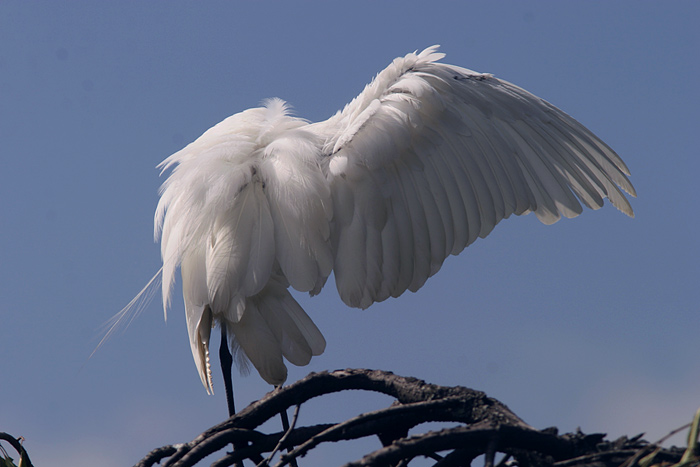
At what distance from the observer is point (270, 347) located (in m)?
3.07

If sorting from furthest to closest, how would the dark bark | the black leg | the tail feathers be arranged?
the black leg, the tail feathers, the dark bark

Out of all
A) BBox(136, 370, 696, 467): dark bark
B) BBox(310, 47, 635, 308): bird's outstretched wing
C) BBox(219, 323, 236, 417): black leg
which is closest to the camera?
BBox(136, 370, 696, 467): dark bark

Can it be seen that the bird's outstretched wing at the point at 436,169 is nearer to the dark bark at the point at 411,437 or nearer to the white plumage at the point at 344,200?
the white plumage at the point at 344,200

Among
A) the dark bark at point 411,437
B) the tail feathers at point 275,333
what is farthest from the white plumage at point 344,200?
the dark bark at point 411,437

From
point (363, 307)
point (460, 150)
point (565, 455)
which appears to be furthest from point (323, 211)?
point (565, 455)

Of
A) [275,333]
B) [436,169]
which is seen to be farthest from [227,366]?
[436,169]

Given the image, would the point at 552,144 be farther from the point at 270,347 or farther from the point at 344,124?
the point at 270,347

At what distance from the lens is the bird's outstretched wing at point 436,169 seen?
3.17 metres

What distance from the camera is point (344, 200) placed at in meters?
3.18

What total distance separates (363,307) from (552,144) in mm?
1362

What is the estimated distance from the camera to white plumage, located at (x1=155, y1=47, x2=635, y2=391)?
308 cm

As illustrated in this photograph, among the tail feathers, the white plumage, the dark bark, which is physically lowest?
the dark bark

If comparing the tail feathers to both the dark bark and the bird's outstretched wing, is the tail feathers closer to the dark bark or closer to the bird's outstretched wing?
the bird's outstretched wing

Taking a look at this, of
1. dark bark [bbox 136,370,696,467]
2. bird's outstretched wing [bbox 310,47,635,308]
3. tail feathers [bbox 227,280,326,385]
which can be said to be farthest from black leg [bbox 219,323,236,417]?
dark bark [bbox 136,370,696,467]
